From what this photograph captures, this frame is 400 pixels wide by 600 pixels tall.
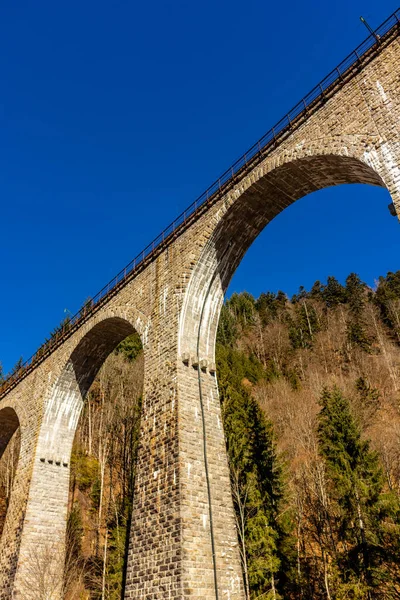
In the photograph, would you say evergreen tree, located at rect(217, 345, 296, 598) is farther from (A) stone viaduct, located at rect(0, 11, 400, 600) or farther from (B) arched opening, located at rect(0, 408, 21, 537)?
(B) arched opening, located at rect(0, 408, 21, 537)

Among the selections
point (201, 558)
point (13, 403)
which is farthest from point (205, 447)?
point (13, 403)

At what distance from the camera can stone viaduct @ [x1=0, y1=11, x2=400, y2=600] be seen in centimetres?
990

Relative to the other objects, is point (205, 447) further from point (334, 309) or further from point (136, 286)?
point (334, 309)

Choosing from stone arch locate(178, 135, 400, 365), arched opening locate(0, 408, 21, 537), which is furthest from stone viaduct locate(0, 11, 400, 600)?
arched opening locate(0, 408, 21, 537)

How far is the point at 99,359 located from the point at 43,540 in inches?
Answer: 280

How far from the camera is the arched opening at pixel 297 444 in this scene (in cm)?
1351

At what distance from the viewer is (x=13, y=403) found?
2286 cm

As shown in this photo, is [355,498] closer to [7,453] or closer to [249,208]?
[249,208]

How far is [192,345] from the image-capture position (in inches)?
524

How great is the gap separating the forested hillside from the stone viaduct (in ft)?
13.0

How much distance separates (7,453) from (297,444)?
20.8 m

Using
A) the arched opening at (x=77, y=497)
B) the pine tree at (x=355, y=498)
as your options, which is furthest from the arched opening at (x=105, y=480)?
the pine tree at (x=355, y=498)

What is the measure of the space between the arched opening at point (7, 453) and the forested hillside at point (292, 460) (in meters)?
0.19

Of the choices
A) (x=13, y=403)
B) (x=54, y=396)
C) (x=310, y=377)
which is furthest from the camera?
(x=310, y=377)
